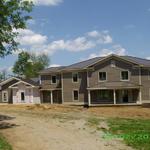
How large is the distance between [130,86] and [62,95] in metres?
10.9

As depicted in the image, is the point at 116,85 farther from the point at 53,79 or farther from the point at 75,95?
the point at 53,79

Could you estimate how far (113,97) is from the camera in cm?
5841

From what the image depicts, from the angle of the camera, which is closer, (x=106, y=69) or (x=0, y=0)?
(x=0, y=0)

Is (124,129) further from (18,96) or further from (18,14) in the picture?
(18,96)

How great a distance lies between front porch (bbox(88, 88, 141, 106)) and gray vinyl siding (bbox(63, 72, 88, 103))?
135 cm

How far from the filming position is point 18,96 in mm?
67500

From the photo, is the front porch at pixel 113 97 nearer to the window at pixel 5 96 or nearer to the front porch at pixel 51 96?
the front porch at pixel 51 96

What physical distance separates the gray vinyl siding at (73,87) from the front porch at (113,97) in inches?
53.0

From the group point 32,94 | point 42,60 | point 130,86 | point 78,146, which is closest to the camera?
point 78,146

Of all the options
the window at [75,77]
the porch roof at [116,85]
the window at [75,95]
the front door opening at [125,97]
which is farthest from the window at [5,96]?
the front door opening at [125,97]

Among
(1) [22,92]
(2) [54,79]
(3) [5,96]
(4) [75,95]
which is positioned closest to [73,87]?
(4) [75,95]

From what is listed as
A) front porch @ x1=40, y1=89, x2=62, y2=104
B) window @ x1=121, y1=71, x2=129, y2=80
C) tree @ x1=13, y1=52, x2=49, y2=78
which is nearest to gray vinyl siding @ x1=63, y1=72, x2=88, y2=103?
front porch @ x1=40, y1=89, x2=62, y2=104

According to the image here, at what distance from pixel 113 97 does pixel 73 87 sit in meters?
6.22

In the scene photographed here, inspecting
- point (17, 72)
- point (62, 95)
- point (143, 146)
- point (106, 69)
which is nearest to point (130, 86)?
point (106, 69)
